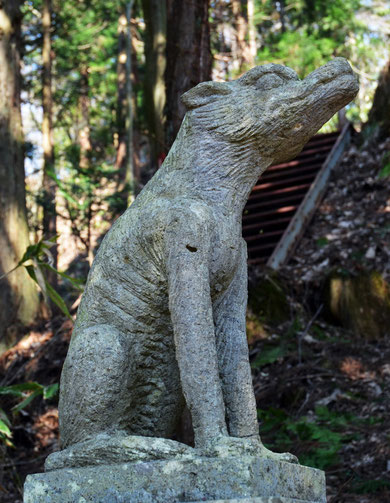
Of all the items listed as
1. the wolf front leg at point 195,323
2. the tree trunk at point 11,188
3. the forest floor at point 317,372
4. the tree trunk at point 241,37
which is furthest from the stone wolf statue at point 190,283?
the tree trunk at point 241,37

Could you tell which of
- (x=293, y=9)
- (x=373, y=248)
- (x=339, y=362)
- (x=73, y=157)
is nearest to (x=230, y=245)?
(x=339, y=362)

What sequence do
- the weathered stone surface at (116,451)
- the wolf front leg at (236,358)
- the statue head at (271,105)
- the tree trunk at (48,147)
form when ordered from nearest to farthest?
the weathered stone surface at (116,451)
the wolf front leg at (236,358)
the statue head at (271,105)
the tree trunk at (48,147)

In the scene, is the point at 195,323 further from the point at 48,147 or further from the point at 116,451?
the point at 48,147

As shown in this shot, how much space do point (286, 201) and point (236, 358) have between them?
27.6 ft

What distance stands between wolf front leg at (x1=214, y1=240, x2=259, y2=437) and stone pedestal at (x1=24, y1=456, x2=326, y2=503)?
0.35 m

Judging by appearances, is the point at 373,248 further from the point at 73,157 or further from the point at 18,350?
the point at 73,157

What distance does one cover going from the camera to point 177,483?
9.41 feet

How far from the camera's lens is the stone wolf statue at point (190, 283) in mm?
3205

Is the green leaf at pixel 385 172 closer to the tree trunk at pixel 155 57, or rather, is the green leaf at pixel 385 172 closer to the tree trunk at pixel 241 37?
the tree trunk at pixel 155 57

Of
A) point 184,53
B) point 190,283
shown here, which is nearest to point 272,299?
point 184,53

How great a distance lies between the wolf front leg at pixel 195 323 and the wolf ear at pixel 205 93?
0.63 meters

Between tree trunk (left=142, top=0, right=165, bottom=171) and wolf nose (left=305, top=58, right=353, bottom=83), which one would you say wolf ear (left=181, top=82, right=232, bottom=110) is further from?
tree trunk (left=142, top=0, right=165, bottom=171)

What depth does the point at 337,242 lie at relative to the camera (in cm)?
1039

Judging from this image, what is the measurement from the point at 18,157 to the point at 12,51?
5.02 ft
